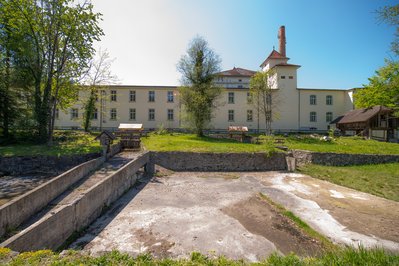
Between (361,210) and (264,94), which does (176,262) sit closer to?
(361,210)

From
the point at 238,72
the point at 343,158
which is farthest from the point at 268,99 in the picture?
the point at 238,72

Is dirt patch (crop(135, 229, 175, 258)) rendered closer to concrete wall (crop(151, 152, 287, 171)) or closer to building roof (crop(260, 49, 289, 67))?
concrete wall (crop(151, 152, 287, 171))

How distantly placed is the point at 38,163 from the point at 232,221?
12.8 m

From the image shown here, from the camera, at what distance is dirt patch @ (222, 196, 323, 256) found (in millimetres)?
5383

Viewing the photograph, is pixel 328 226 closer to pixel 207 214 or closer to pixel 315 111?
pixel 207 214

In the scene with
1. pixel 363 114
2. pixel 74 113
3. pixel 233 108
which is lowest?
pixel 363 114

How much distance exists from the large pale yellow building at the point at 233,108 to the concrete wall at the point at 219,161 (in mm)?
17048

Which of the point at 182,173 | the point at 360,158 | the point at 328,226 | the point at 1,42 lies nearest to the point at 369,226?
the point at 328,226

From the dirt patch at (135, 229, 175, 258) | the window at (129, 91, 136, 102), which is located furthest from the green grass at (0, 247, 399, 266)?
the window at (129, 91, 136, 102)

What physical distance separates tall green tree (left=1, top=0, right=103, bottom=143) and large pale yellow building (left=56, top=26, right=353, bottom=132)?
44.7 ft

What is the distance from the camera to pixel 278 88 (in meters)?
34.9

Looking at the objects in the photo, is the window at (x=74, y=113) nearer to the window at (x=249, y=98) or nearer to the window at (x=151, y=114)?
the window at (x=151, y=114)

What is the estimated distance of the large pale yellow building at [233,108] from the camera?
32406mm

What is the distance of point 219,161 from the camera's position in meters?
15.2
